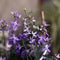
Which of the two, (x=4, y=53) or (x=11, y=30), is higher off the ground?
(x=11, y=30)

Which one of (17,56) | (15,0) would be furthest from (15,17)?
(15,0)

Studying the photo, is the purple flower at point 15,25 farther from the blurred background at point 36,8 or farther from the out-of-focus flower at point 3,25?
the blurred background at point 36,8

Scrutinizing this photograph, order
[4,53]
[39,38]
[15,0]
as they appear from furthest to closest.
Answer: [15,0], [4,53], [39,38]

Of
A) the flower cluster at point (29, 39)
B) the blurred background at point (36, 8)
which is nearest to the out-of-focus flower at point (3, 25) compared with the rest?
the flower cluster at point (29, 39)

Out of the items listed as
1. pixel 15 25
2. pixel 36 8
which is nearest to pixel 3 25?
pixel 15 25

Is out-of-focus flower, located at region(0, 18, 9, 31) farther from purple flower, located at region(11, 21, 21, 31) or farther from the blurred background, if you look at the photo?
the blurred background

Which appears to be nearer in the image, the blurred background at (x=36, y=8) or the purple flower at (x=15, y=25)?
the purple flower at (x=15, y=25)

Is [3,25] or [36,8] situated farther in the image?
[36,8]

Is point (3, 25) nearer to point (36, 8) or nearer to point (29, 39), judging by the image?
point (29, 39)

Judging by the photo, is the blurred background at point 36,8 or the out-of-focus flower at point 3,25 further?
the blurred background at point 36,8

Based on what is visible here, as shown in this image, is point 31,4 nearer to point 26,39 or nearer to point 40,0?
point 40,0

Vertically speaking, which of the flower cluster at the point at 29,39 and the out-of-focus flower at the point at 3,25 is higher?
the out-of-focus flower at the point at 3,25
